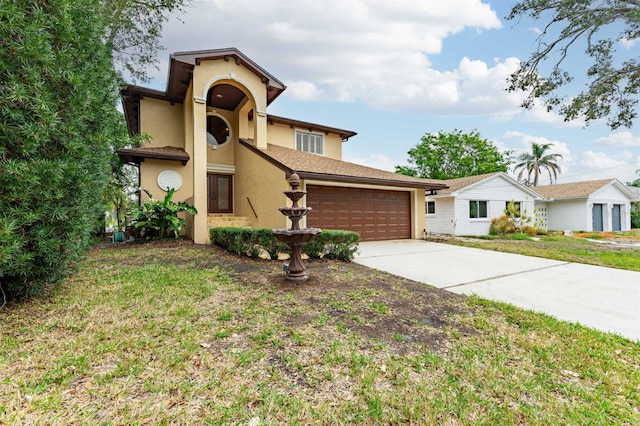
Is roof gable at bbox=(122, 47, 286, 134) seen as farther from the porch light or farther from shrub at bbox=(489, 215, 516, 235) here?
shrub at bbox=(489, 215, 516, 235)

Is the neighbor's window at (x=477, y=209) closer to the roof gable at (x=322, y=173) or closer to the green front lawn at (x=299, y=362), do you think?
the roof gable at (x=322, y=173)

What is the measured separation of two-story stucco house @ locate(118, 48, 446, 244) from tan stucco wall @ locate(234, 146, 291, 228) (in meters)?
0.04

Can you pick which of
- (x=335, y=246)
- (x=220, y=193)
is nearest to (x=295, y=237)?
(x=335, y=246)

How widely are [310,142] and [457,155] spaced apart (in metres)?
20.9

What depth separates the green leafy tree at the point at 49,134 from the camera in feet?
8.54

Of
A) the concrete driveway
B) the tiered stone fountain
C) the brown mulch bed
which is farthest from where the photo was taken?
the tiered stone fountain

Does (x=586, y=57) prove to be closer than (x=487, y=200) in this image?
Yes

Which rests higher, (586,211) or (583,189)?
(583,189)

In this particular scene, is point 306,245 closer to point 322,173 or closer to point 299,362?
point 322,173

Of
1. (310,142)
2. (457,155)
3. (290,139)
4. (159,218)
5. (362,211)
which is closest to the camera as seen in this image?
(159,218)

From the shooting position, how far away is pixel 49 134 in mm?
2889

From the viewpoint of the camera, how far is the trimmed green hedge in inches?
253

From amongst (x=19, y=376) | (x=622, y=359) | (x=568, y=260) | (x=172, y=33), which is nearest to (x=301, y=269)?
(x=19, y=376)

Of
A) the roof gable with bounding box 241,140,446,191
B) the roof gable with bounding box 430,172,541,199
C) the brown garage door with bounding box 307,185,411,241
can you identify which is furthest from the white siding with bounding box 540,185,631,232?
the brown garage door with bounding box 307,185,411,241
